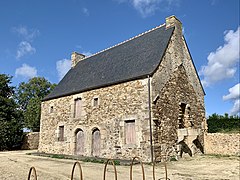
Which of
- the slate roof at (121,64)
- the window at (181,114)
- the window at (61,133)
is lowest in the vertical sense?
the window at (61,133)

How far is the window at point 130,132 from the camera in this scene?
10.5m

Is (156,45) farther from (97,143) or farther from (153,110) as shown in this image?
(97,143)

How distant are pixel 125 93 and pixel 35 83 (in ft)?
89.3

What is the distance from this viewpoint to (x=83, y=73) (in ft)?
52.7

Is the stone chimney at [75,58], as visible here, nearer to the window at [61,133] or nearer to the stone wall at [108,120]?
the stone wall at [108,120]

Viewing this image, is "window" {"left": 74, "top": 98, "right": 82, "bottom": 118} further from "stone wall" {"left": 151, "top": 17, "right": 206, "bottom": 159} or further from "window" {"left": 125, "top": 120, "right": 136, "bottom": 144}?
"stone wall" {"left": 151, "top": 17, "right": 206, "bottom": 159}

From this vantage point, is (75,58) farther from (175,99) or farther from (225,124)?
(225,124)

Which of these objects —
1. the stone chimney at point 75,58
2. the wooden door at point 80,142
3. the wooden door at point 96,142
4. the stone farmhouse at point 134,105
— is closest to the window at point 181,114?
the stone farmhouse at point 134,105

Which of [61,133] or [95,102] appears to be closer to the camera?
[95,102]

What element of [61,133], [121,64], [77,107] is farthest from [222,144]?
[61,133]

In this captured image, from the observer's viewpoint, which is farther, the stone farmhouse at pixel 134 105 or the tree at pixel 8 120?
the tree at pixel 8 120

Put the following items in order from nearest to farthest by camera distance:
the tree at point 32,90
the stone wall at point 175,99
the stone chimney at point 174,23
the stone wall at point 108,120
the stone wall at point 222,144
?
the stone wall at point 108,120, the stone wall at point 175,99, the stone wall at point 222,144, the stone chimney at point 174,23, the tree at point 32,90

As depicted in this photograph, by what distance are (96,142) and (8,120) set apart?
12.5 m

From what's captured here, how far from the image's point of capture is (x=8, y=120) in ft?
68.1
